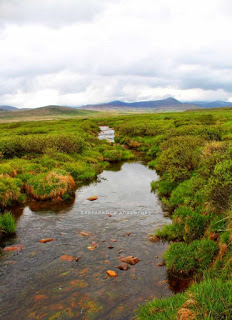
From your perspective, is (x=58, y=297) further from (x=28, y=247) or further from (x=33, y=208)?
(x=33, y=208)

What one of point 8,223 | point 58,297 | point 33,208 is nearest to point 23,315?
point 58,297

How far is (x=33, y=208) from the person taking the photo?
16484mm

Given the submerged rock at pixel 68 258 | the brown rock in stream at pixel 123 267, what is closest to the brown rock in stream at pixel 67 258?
the submerged rock at pixel 68 258

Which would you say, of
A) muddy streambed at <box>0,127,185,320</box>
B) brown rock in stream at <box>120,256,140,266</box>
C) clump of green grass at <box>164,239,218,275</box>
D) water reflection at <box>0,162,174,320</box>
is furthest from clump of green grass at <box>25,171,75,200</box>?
clump of green grass at <box>164,239,218,275</box>

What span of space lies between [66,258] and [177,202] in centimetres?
804

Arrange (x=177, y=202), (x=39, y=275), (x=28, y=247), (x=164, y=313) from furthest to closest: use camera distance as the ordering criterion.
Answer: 1. (x=177, y=202)
2. (x=28, y=247)
3. (x=39, y=275)
4. (x=164, y=313)

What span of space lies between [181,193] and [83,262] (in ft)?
27.4

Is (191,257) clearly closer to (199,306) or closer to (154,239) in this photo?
(154,239)

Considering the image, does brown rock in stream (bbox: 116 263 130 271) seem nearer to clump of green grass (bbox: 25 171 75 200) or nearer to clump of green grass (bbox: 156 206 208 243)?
clump of green grass (bbox: 156 206 208 243)

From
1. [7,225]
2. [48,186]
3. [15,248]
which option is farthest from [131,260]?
[48,186]

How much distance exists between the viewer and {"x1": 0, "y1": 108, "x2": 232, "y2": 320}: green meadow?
644 cm

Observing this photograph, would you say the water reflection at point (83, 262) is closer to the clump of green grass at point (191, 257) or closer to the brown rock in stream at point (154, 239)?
the brown rock in stream at point (154, 239)

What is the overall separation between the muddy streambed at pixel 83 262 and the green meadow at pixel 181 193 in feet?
3.19

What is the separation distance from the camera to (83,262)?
10.5 m
